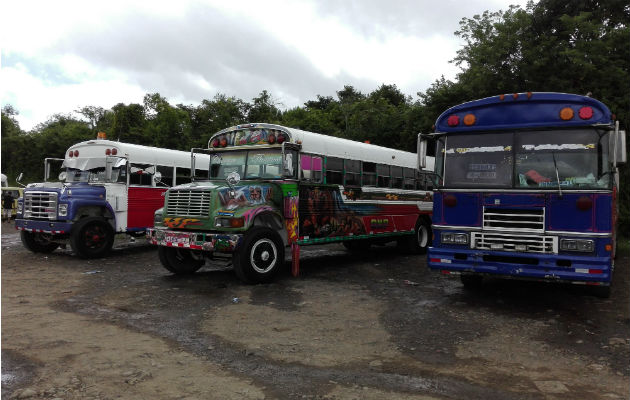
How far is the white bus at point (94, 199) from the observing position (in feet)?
34.7

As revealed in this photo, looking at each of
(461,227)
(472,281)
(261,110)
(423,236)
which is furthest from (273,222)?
(261,110)

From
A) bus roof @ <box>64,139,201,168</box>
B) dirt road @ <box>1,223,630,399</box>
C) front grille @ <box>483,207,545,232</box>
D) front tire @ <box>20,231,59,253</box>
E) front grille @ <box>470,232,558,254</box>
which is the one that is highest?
bus roof @ <box>64,139,201,168</box>

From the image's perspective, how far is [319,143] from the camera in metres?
9.33

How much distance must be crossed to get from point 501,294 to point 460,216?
177cm

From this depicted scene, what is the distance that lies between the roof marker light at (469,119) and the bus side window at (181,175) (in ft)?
26.7

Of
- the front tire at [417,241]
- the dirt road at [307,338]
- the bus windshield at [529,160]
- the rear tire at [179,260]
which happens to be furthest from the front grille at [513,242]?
the front tire at [417,241]

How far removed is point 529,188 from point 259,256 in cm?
A: 427

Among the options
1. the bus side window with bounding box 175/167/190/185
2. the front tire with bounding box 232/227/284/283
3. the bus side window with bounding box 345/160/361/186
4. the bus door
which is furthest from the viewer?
the bus side window with bounding box 175/167/190/185

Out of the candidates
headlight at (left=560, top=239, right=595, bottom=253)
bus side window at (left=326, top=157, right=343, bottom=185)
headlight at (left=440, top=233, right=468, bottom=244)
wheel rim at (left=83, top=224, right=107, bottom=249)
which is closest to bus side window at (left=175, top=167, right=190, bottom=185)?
wheel rim at (left=83, top=224, right=107, bottom=249)

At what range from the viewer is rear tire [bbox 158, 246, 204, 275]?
8.91 m

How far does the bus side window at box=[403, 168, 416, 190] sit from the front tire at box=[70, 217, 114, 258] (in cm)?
714

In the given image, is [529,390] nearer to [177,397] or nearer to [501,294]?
[177,397]

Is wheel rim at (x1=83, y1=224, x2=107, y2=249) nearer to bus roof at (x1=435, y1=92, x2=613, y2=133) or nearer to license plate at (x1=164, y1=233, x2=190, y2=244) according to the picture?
license plate at (x1=164, y1=233, x2=190, y2=244)

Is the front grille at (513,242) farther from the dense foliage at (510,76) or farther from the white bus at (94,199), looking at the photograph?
the white bus at (94,199)
